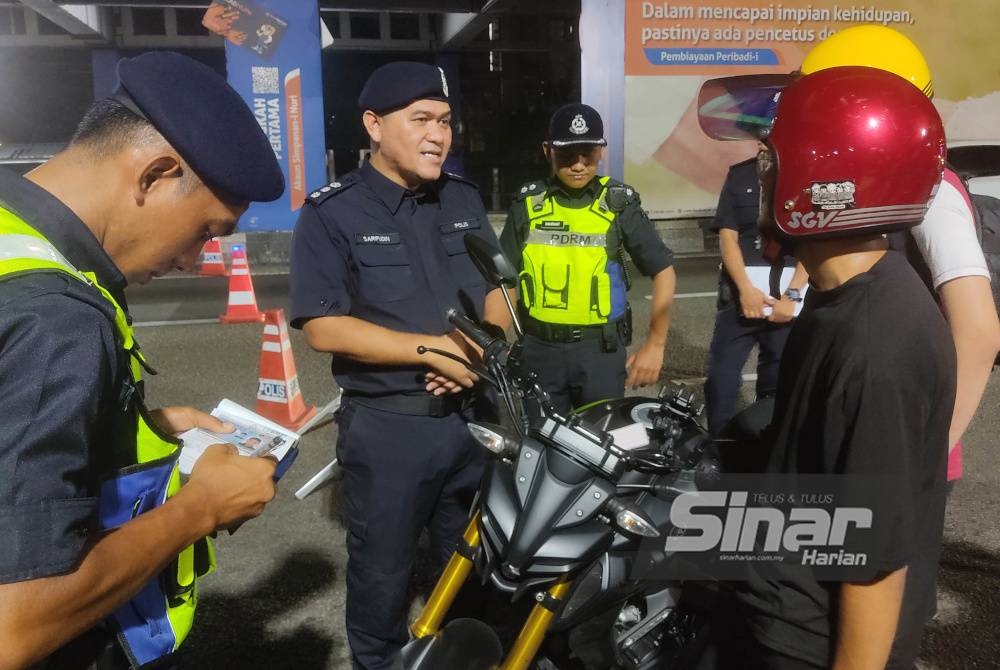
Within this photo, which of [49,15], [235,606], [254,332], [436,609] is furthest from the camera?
[49,15]

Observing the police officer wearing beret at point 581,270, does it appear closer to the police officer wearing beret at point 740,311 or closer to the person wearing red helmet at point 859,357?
the police officer wearing beret at point 740,311

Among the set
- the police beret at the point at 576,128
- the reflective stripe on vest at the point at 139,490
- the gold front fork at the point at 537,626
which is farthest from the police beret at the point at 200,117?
the police beret at the point at 576,128

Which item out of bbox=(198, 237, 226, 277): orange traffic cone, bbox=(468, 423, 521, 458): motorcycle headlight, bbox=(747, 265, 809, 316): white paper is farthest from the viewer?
bbox=(198, 237, 226, 277): orange traffic cone

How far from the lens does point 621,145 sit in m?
13.3

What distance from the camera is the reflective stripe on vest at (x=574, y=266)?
11.7 feet

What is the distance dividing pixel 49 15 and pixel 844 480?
1853cm

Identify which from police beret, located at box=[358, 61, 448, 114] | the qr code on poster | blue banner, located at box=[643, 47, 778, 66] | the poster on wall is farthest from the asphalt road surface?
blue banner, located at box=[643, 47, 778, 66]

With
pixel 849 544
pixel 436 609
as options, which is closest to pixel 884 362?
pixel 849 544

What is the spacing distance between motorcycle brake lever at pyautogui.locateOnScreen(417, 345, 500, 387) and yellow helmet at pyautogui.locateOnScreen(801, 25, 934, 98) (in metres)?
1.17

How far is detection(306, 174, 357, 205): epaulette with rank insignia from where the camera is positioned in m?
2.56

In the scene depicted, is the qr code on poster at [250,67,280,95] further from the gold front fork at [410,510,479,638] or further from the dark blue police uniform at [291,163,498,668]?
the gold front fork at [410,510,479,638]

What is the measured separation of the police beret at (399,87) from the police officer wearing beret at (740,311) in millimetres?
2119

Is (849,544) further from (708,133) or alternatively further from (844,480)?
(708,133)

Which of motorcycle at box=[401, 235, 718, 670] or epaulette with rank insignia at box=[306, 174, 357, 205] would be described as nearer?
motorcycle at box=[401, 235, 718, 670]
